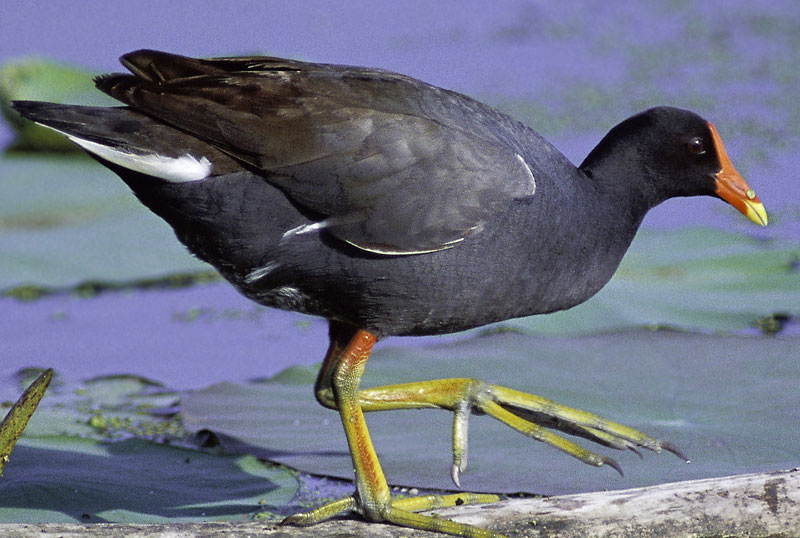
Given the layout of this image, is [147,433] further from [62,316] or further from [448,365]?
[62,316]

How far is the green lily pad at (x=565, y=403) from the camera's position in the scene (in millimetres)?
3123

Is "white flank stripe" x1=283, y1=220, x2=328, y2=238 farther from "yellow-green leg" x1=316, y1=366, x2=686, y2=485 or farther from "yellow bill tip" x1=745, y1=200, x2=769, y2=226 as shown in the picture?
"yellow bill tip" x1=745, y1=200, x2=769, y2=226

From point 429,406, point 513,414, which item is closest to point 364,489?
point 429,406

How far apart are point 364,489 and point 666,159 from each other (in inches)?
47.9

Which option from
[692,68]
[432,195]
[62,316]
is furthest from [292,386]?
[692,68]

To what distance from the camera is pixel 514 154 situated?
291cm

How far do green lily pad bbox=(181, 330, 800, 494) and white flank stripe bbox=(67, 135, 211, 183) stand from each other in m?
0.92

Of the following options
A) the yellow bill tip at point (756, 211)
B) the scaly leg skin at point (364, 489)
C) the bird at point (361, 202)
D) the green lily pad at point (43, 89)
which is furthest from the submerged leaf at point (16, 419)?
the green lily pad at point (43, 89)

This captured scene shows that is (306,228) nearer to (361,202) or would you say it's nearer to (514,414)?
(361,202)

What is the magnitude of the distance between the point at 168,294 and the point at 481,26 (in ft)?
12.8

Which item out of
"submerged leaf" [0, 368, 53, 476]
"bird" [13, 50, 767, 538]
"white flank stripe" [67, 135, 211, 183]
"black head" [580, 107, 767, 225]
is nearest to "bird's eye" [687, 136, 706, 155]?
"black head" [580, 107, 767, 225]

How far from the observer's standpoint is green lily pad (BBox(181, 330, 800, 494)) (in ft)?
10.2

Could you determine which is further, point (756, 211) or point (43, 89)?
point (43, 89)

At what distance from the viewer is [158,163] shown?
9.12ft
